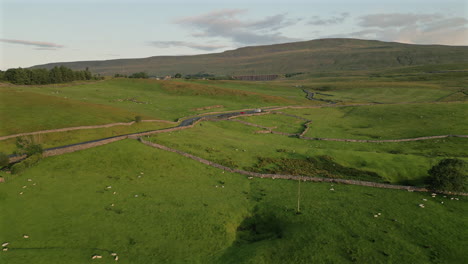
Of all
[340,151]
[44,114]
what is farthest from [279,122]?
[44,114]

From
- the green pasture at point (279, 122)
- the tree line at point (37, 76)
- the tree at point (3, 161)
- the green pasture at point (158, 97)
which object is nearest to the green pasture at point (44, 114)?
the green pasture at point (158, 97)

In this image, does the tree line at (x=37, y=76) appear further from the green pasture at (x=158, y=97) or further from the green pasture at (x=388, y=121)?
the green pasture at (x=388, y=121)

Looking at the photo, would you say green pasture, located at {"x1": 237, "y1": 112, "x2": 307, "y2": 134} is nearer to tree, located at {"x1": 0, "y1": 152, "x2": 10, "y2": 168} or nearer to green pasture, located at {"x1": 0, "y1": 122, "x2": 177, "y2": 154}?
green pasture, located at {"x1": 0, "y1": 122, "x2": 177, "y2": 154}

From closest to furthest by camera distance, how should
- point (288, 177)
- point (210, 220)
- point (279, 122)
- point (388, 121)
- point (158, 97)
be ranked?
point (210, 220), point (288, 177), point (388, 121), point (279, 122), point (158, 97)

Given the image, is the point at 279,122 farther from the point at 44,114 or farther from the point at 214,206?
the point at 44,114

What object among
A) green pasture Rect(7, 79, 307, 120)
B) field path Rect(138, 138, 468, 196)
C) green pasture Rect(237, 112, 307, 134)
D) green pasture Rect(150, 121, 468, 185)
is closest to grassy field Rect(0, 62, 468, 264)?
green pasture Rect(150, 121, 468, 185)

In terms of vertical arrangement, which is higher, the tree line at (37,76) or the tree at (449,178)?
the tree line at (37,76)

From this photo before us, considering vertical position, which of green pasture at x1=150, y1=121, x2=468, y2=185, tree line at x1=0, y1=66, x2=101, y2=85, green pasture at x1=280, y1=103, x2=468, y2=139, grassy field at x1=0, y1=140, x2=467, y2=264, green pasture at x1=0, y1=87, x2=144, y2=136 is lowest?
grassy field at x1=0, y1=140, x2=467, y2=264

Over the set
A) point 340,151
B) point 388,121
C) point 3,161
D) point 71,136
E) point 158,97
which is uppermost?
point 158,97

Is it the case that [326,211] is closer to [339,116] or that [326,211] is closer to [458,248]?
[458,248]
